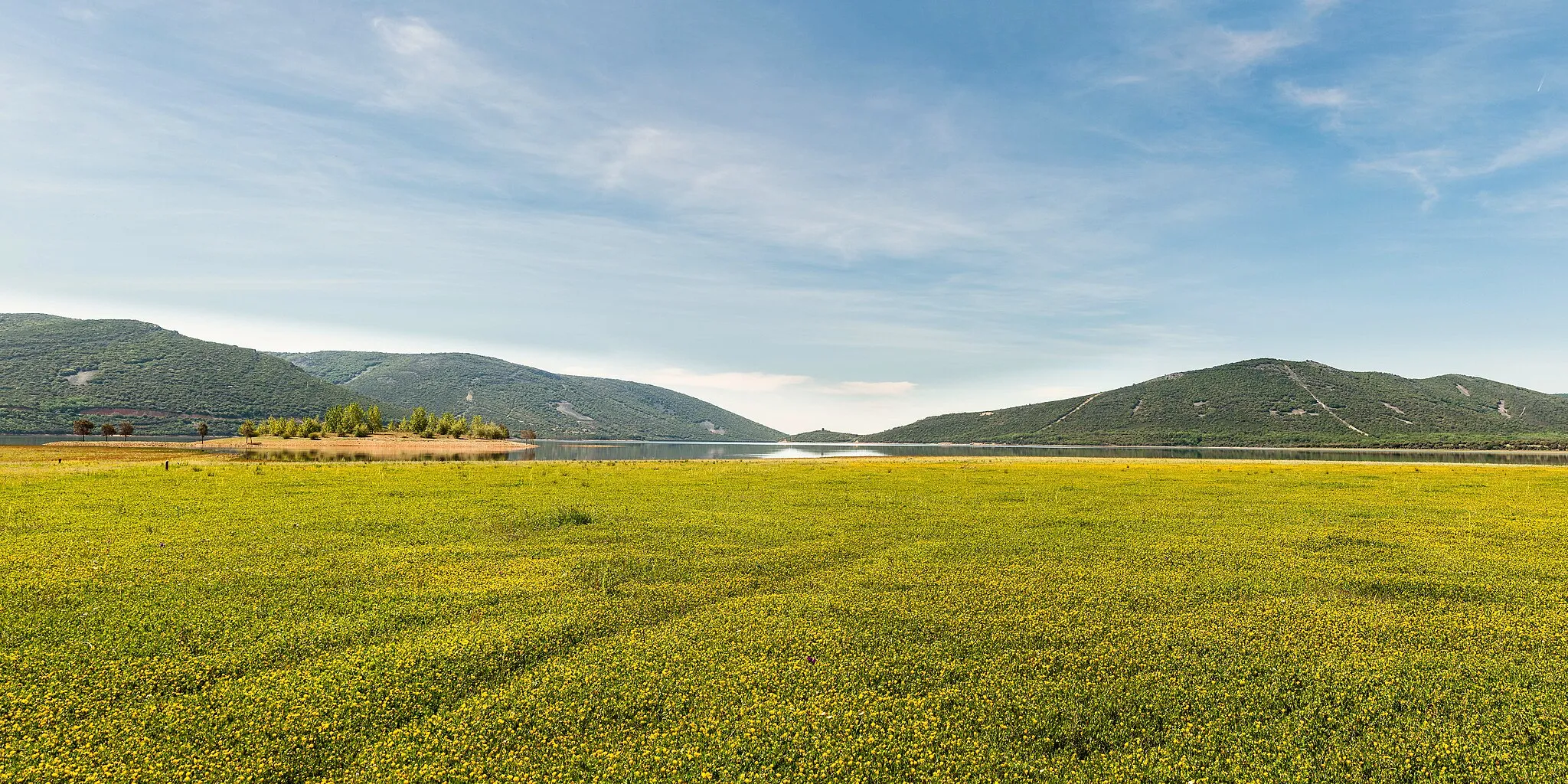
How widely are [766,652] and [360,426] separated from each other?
146m

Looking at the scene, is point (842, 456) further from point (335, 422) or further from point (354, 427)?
point (335, 422)

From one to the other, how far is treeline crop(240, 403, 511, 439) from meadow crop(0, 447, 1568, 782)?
12824 centimetres

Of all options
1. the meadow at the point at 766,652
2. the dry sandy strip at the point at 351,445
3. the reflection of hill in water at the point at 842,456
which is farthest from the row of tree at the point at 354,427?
the meadow at the point at 766,652

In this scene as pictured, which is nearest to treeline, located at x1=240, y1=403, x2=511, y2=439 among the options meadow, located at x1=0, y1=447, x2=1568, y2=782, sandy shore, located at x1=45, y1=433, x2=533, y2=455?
sandy shore, located at x1=45, y1=433, x2=533, y2=455

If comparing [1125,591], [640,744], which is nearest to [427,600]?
[640,744]

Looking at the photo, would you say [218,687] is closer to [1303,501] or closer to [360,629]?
[360,629]

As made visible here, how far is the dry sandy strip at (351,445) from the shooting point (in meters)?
96.3

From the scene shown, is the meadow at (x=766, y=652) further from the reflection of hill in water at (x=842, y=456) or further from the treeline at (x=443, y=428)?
the treeline at (x=443, y=428)

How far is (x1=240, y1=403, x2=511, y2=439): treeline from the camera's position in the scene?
128000 mm

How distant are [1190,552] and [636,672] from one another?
43.9ft

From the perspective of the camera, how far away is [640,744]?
6.69 m

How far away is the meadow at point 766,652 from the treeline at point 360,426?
12824cm

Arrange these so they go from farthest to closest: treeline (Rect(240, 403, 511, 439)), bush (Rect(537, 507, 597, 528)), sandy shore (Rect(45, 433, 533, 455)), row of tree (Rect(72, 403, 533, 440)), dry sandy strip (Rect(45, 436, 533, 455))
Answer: treeline (Rect(240, 403, 511, 439)), row of tree (Rect(72, 403, 533, 440)), dry sandy strip (Rect(45, 436, 533, 455)), sandy shore (Rect(45, 433, 533, 455)), bush (Rect(537, 507, 597, 528))

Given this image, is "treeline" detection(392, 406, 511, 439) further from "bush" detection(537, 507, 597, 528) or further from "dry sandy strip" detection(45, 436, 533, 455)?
"bush" detection(537, 507, 597, 528)
